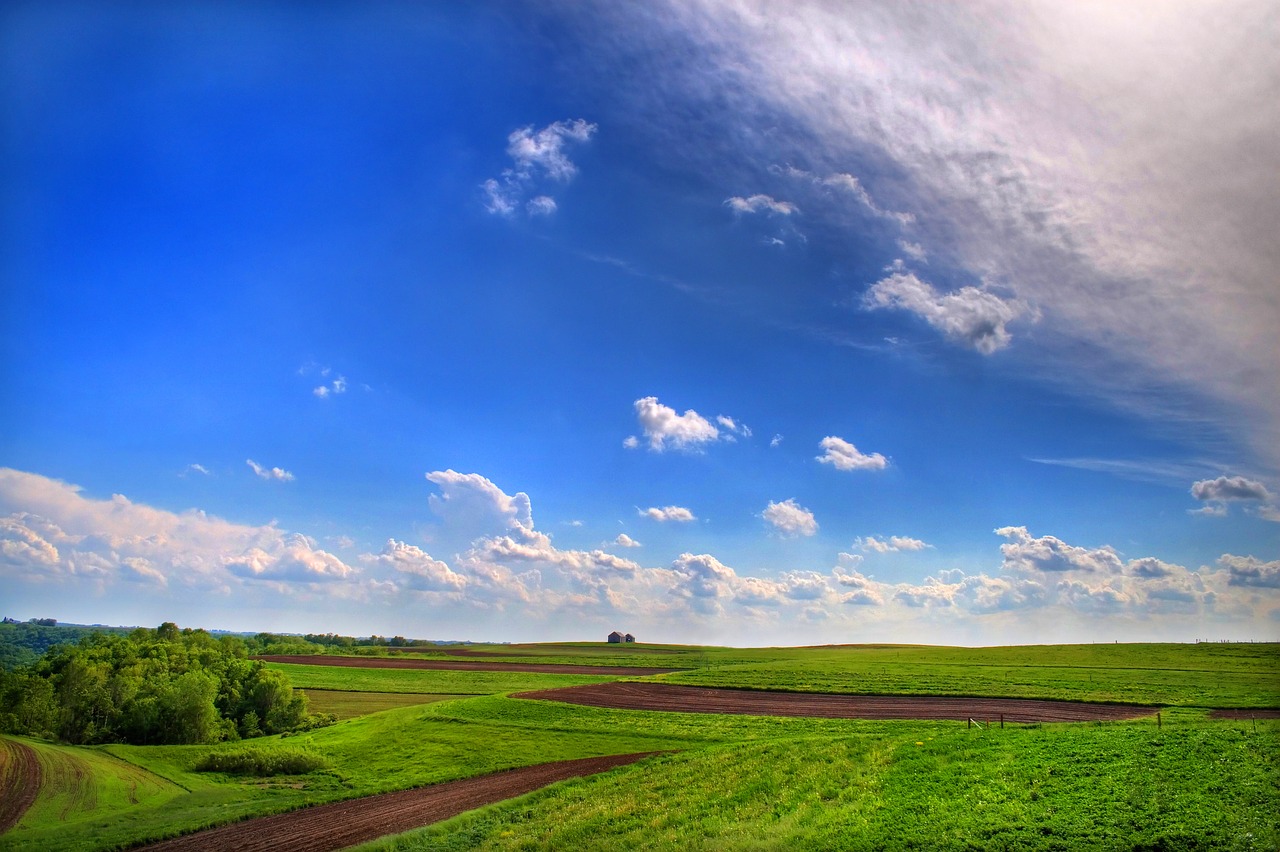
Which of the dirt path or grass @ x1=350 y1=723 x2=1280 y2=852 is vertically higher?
grass @ x1=350 y1=723 x2=1280 y2=852

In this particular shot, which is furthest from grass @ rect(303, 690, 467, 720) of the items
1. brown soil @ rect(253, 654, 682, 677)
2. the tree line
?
brown soil @ rect(253, 654, 682, 677)

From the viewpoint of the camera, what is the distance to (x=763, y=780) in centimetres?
2916

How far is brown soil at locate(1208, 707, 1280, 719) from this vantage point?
40156 mm

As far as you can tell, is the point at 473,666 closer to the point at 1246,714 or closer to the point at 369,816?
the point at 369,816

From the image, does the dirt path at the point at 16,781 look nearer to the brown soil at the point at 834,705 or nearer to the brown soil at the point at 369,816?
the brown soil at the point at 369,816

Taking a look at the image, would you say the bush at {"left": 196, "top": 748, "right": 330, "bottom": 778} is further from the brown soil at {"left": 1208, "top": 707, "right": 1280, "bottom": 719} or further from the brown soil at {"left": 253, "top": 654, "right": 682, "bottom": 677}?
the brown soil at {"left": 1208, "top": 707, "right": 1280, "bottom": 719}

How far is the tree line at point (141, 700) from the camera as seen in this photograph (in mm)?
56094

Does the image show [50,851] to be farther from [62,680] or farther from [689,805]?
[62,680]

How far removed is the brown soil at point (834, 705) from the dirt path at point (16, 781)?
3996cm

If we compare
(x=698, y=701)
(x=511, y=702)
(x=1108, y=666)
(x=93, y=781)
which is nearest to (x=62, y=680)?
(x=93, y=781)

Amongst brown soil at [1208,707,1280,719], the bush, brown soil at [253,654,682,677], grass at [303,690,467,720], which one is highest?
brown soil at [1208,707,1280,719]

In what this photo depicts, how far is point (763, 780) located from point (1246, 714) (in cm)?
3567

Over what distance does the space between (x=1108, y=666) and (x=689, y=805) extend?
283 feet

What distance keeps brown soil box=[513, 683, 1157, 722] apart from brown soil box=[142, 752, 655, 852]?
71.6 ft
